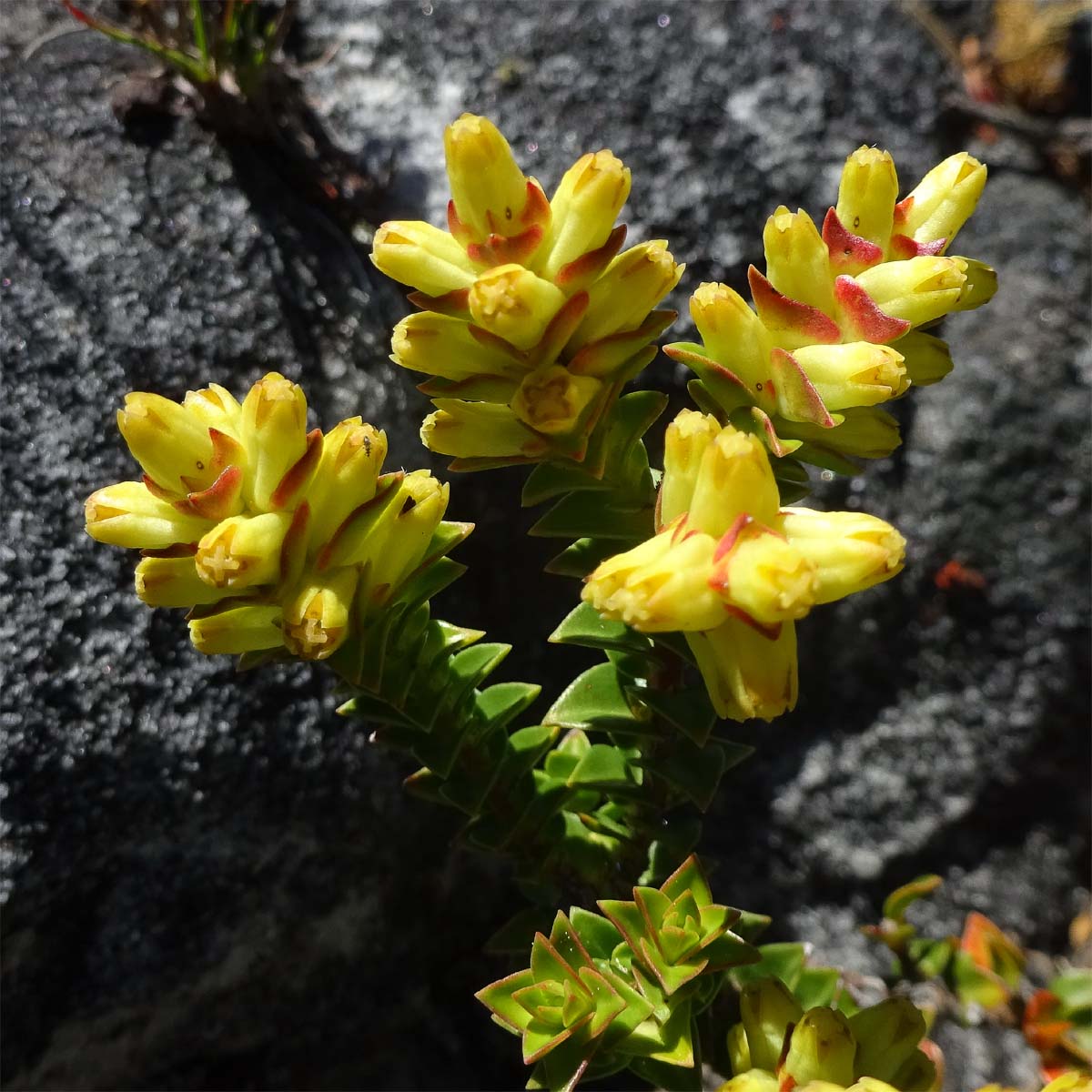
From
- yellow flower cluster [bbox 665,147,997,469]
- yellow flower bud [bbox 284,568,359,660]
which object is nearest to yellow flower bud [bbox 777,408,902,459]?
yellow flower cluster [bbox 665,147,997,469]

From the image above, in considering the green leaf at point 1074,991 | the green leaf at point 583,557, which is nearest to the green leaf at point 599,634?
the green leaf at point 583,557

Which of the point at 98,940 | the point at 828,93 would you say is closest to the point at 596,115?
the point at 828,93

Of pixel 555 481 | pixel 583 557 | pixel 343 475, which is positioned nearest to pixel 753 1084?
pixel 583 557

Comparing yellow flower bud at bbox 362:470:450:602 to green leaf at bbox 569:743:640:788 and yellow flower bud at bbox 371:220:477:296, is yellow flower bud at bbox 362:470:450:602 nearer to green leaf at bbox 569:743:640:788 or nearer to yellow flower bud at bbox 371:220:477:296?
yellow flower bud at bbox 371:220:477:296

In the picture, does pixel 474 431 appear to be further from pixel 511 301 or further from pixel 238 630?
pixel 238 630

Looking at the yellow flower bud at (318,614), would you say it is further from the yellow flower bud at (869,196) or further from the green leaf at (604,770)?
the yellow flower bud at (869,196)

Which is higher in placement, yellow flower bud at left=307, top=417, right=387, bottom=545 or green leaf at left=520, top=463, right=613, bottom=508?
yellow flower bud at left=307, top=417, right=387, bottom=545
